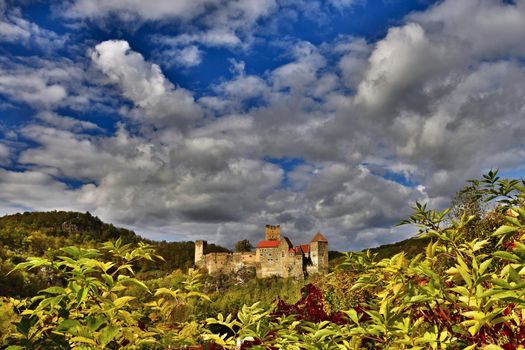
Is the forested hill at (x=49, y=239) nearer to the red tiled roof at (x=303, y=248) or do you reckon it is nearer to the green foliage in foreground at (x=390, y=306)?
the green foliage in foreground at (x=390, y=306)

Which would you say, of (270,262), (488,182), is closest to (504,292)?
(488,182)

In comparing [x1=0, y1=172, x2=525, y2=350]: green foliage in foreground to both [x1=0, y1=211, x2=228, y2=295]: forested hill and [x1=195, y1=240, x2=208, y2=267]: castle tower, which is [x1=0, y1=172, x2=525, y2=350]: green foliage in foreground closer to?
[x1=0, y1=211, x2=228, y2=295]: forested hill

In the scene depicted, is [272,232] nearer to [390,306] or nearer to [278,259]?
[278,259]

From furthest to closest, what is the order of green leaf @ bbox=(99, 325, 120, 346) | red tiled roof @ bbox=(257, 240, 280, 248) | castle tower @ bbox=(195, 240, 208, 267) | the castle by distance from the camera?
castle tower @ bbox=(195, 240, 208, 267) < red tiled roof @ bbox=(257, 240, 280, 248) < the castle < green leaf @ bbox=(99, 325, 120, 346)

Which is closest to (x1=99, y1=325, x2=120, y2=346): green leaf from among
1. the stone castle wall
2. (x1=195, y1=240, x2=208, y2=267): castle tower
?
the stone castle wall

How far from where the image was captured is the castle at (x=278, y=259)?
6200 cm

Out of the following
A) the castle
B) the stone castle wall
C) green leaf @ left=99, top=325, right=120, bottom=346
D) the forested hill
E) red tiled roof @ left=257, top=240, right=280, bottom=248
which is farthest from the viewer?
the stone castle wall

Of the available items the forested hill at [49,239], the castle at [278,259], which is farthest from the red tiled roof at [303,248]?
the forested hill at [49,239]

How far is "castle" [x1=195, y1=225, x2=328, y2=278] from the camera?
62.0 m

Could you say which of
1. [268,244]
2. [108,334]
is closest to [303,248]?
[268,244]

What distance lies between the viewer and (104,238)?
1957 inches

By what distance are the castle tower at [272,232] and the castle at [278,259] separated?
0.58 m

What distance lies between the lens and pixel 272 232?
67625mm

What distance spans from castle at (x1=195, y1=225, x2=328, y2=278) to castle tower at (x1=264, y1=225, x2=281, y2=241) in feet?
1.91
